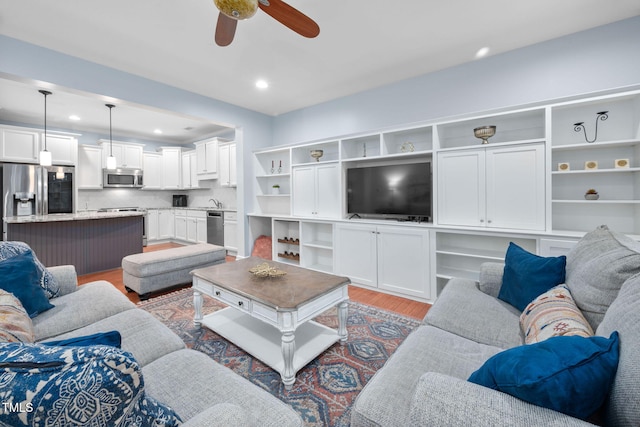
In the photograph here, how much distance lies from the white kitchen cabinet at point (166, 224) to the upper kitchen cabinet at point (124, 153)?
1197mm

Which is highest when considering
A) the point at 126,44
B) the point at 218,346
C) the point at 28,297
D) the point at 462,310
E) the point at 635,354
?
the point at 126,44

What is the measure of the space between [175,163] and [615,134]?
24.9ft

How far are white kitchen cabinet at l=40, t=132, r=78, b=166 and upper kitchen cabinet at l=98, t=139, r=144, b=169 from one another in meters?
0.56

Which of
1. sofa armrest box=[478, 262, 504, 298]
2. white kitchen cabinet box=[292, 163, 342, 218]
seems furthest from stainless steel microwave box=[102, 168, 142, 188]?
sofa armrest box=[478, 262, 504, 298]

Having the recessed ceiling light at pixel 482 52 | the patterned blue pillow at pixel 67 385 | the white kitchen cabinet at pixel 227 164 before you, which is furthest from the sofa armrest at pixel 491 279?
the white kitchen cabinet at pixel 227 164

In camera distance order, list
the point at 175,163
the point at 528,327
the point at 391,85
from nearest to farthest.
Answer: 1. the point at 528,327
2. the point at 391,85
3. the point at 175,163

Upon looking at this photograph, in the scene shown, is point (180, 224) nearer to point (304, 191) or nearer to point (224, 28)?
point (304, 191)

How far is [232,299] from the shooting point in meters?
2.11

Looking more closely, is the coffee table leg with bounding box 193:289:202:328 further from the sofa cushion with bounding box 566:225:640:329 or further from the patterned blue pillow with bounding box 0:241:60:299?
the sofa cushion with bounding box 566:225:640:329

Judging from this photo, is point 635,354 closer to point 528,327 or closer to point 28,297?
point 528,327

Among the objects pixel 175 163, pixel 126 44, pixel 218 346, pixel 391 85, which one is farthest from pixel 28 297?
pixel 175 163

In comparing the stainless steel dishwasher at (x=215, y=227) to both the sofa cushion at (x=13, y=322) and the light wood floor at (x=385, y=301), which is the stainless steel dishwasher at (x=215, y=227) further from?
the sofa cushion at (x=13, y=322)

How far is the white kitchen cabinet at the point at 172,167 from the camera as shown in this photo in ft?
22.4

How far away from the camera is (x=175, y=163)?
22.4 feet
